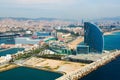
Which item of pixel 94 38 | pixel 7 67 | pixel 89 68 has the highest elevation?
pixel 94 38

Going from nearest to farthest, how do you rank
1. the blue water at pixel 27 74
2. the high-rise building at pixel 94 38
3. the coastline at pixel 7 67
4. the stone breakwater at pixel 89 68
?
the stone breakwater at pixel 89 68 → the blue water at pixel 27 74 → the coastline at pixel 7 67 → the high-rise building at pixel 94 38

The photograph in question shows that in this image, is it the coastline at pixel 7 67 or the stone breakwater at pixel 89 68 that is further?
the coastline at pixel 7 67

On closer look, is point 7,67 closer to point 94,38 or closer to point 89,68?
point 89,68

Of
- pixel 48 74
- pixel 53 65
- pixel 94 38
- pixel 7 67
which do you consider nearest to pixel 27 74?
pixel 48 74

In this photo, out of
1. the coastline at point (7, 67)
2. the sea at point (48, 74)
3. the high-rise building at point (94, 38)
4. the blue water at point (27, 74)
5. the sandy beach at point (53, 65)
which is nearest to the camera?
the sea at point (48, 74)

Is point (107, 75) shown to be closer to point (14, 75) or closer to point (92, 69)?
point (92, 69)

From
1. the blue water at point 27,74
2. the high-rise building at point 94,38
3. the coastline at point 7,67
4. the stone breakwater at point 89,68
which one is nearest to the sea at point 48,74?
the blue water at point 27,74

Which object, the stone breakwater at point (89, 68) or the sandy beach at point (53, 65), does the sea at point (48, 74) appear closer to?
the stone breakwater at point (89, 68)
